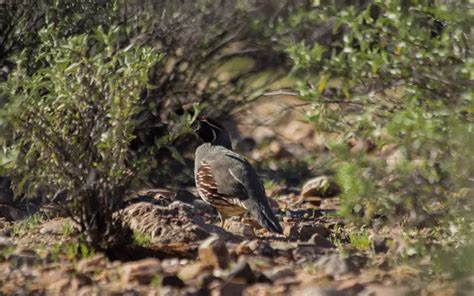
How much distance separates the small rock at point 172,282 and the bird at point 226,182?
6.42ft

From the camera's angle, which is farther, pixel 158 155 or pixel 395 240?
pixel 158 155

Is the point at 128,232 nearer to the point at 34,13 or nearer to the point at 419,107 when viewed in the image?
the point at 419,107

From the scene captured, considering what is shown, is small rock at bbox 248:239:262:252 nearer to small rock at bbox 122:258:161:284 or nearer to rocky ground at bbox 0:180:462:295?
rocky ground at bbox 0:180:462:295

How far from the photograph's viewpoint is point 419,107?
653cm

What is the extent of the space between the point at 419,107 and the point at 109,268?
194cm

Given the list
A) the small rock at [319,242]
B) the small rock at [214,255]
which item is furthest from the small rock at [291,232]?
the small rock at [214,255]

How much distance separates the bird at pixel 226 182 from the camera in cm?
800

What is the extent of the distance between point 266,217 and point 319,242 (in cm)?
75

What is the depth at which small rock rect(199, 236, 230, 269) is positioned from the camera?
6098mm

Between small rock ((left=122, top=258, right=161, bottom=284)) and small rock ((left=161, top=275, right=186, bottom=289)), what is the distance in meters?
0.12

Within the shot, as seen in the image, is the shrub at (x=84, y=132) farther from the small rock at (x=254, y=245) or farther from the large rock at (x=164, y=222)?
the small rock at (x=254, y=245)

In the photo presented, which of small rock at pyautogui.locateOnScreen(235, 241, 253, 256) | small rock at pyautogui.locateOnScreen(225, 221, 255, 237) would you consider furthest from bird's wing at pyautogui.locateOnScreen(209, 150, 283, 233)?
small rock at pyautogui.locateOnScreen(235, 241, 253, 256)

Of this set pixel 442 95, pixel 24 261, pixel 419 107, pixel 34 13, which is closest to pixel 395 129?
pixel 419 107

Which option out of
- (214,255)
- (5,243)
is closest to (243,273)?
(214,255)
